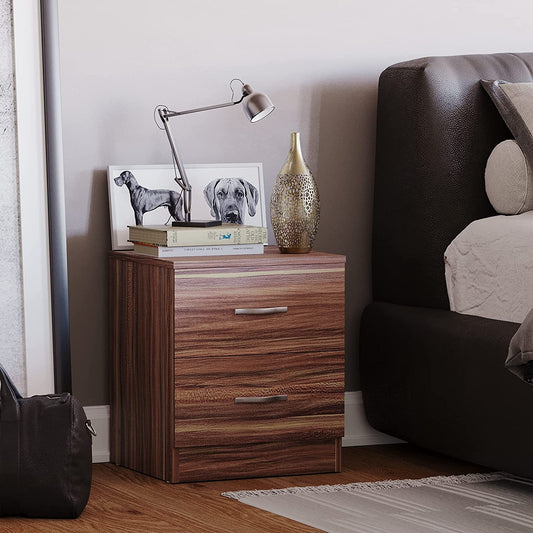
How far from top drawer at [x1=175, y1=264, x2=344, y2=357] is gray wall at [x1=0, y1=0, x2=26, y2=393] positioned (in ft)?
1.52

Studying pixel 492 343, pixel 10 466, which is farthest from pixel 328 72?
pixel 10 466

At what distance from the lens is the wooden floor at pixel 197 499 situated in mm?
2318

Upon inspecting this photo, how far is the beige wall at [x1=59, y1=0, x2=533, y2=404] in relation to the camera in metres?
2.89

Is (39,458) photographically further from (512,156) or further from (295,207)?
(512,156)

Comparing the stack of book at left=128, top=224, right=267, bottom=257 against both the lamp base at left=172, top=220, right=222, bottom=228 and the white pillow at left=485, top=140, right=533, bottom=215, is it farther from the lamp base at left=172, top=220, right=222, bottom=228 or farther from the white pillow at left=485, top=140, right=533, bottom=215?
the white pillow at left=485, top=140, right=533, bottom=215

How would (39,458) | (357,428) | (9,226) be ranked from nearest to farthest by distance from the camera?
1. (39,458)
2. (9,226)
3. (357,428)

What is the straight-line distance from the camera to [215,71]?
9.84ft

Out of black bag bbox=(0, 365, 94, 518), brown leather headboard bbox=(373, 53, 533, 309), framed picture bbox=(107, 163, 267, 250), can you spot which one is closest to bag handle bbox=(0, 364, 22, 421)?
black bag bbox=(0, 365, 94, 518)

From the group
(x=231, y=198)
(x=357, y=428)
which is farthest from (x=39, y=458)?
(x=357, y=428)

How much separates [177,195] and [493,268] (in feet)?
2.83

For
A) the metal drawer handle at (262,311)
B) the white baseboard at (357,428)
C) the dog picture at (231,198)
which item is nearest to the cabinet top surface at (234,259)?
the metal drawer handle at (262,311)

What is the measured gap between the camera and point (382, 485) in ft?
8.79

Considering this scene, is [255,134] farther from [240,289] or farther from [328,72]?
[240,289]

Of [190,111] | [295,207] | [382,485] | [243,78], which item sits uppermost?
[243,78]
